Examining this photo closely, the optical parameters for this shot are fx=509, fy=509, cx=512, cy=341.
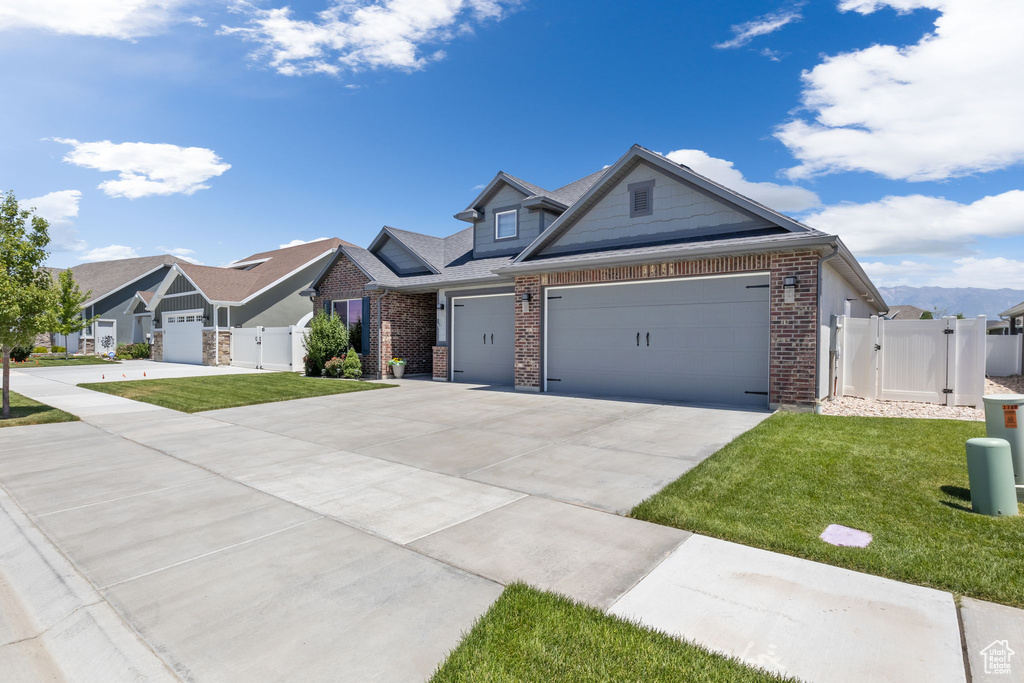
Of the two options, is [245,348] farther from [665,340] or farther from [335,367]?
[665,340]

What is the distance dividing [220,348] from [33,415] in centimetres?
1557

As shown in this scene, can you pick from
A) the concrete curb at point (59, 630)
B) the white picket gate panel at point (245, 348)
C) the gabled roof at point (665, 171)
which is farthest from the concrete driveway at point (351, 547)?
the white picket gate panel at point (245, 348)

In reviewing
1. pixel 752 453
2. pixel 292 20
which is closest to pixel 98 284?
pixel 292 20

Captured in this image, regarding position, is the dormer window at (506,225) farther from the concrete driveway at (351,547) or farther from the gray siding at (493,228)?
the concrete driveway at (351,547)

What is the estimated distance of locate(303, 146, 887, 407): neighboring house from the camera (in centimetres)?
1012

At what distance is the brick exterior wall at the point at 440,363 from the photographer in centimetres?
1660

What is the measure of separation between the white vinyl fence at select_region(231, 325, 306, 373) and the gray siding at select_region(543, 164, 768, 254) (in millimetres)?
13301

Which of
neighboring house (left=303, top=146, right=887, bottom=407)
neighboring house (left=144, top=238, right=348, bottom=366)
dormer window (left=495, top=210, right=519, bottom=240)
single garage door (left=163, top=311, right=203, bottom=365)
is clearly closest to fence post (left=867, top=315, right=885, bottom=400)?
neighboring house (left=303, top=146, right=887, bottom=407)

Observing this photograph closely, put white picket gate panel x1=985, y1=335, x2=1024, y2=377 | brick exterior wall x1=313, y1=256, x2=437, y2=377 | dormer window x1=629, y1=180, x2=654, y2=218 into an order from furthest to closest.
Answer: white picket gate panel x1=985, y1=335, x2=1024, y2=377
brick exterior wall x1=313, y1=256, x2=437, y2=377
dormer window x1=629, y1=180, x2=654, y2=218

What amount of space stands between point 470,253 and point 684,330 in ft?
32.8

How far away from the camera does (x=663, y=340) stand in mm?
11750

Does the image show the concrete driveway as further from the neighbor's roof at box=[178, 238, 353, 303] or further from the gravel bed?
the neighbor's roof at box=[178, 238, 353, 303]

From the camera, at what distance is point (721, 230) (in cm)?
1143

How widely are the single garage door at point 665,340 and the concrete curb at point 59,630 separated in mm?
10524
